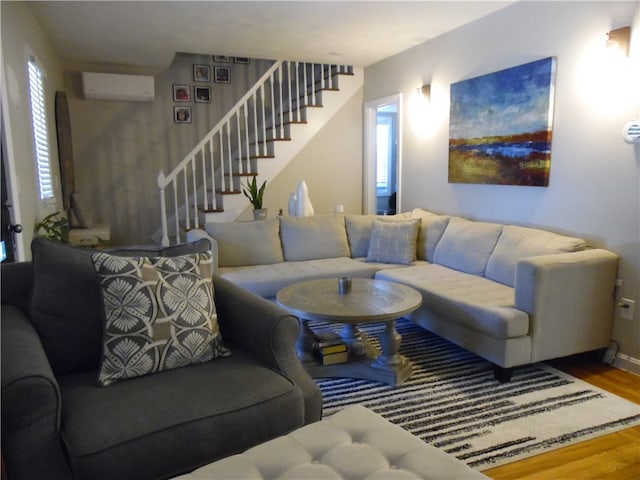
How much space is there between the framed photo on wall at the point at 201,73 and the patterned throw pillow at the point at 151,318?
484cm

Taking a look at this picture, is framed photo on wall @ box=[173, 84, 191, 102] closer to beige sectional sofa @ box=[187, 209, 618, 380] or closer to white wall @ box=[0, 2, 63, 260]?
white wall @ box=[0, 2, 63, 260]

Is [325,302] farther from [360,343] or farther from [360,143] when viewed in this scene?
[360,143]

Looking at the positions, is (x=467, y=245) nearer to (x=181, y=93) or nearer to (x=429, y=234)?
(x=429, y=234)

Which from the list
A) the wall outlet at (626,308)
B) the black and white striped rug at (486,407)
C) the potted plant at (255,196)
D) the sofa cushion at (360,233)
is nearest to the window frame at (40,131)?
the potted plant at (255,196)

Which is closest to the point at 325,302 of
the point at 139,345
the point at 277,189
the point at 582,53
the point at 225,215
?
the point at 139,345

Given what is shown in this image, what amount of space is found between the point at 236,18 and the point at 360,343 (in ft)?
8.86

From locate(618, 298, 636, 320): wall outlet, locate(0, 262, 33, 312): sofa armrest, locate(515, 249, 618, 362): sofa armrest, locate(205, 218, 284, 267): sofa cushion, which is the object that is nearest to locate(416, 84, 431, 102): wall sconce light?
locate(205, 218, 284, 267): sofa cushion

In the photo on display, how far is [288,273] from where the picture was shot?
11.6ft

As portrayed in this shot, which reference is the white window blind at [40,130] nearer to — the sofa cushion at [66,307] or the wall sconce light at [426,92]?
the sofa cushion at [66,307]

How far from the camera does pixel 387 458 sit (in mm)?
1219

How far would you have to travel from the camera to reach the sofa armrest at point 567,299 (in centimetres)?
254

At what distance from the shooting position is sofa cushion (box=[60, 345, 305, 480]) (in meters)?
1.29

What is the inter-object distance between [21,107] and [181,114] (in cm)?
292

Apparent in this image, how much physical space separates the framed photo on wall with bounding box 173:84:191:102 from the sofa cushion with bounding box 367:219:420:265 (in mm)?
3426
